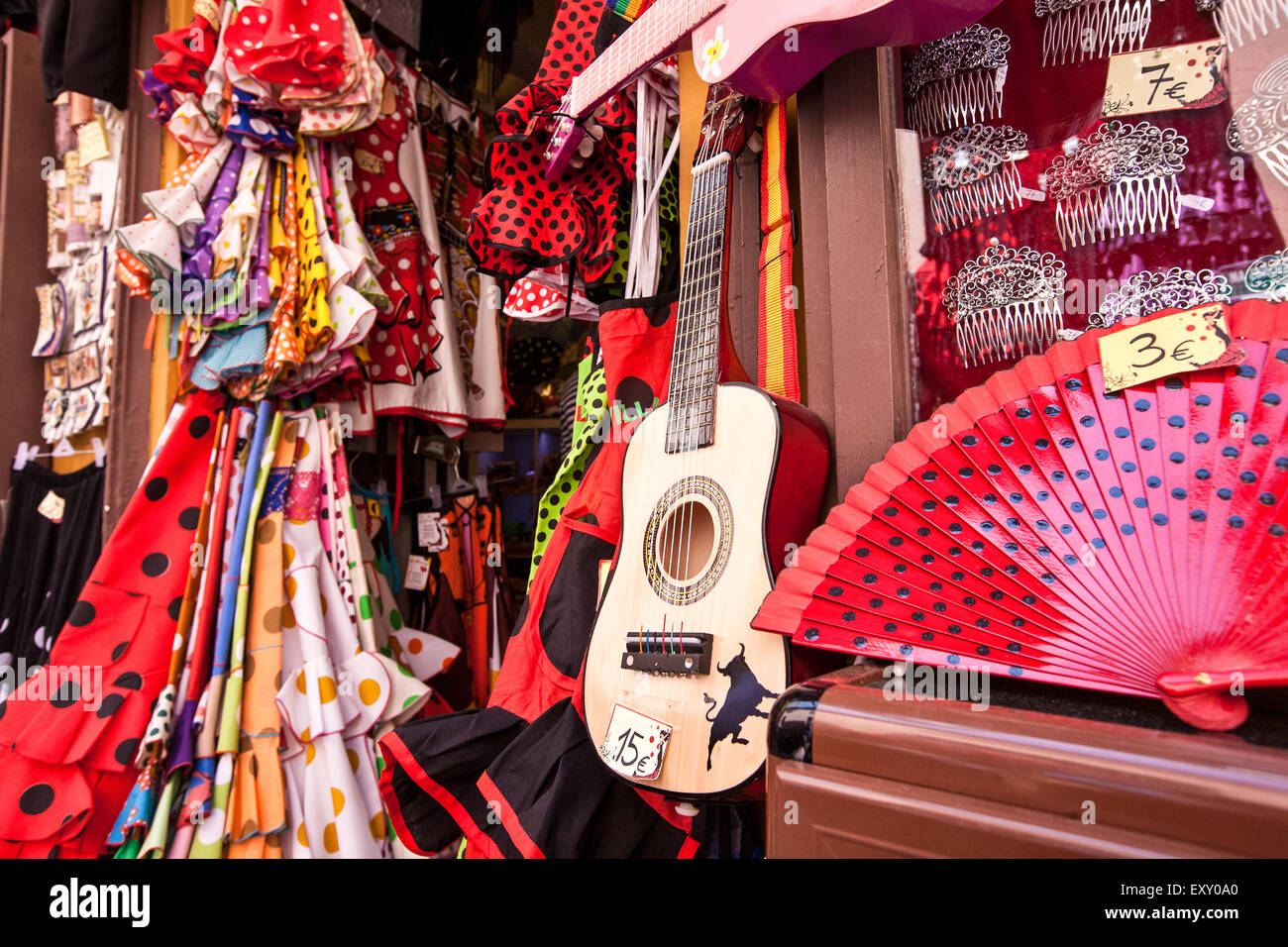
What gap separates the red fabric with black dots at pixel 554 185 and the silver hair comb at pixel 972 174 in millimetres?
662

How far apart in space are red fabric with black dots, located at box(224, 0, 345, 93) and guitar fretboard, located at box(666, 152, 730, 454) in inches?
49.1

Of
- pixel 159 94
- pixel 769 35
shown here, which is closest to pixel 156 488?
pixel 159 94

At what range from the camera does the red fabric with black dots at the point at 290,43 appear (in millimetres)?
1766

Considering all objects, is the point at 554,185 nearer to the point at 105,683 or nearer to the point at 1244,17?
the point at 1244,17

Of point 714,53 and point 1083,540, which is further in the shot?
point 714,53

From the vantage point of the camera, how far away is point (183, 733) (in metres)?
1.63

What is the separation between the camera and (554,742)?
102 cm

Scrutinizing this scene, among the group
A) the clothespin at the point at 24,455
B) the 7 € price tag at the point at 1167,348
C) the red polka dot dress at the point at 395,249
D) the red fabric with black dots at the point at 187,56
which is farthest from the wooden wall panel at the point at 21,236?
the 7 € price tag at the point at 1167,348

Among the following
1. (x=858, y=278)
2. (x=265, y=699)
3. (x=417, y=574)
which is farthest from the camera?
(x=417, y=574)

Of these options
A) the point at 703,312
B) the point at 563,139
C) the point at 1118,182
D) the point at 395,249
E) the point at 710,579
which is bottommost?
the point at 710,579

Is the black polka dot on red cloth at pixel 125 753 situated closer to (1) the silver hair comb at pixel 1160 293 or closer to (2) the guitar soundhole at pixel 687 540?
(2) the guitar soundhole at pixel 687 540

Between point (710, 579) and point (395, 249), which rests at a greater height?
point (395, 249)

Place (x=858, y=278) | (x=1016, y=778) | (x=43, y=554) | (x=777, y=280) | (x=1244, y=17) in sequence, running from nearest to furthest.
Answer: (x=1016, y=778) < (x=1244, y=17) < (x=858, y=278) < (x=777, y=280) < (x=43, y=554)

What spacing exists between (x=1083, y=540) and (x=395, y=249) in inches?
83.5
